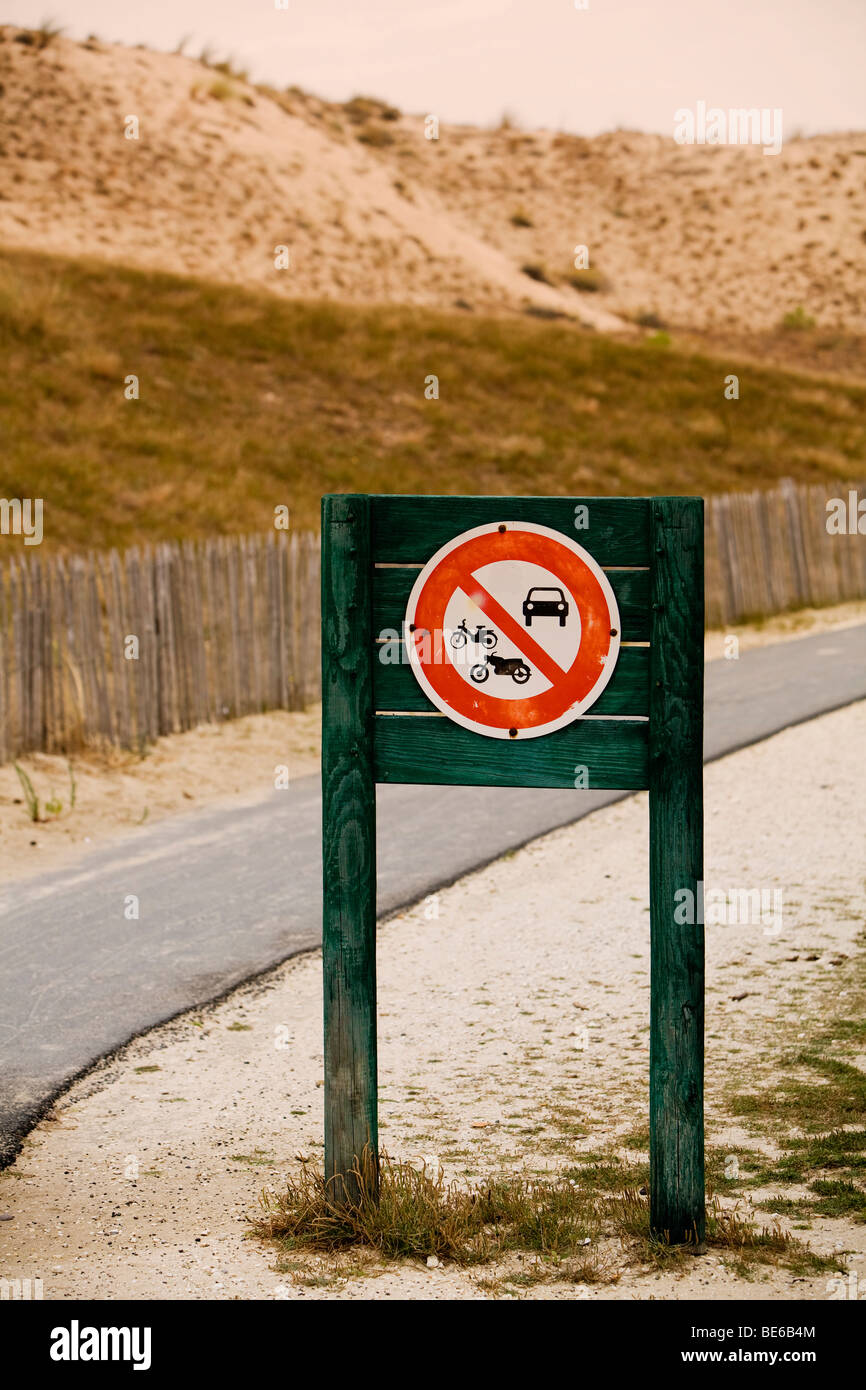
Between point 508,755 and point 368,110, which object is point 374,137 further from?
point 508,755

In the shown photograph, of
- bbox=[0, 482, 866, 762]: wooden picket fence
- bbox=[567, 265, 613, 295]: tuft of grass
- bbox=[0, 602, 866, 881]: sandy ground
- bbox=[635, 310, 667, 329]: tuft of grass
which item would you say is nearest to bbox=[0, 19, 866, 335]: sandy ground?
bbox=[567, 265, 613, 295]: tuft of grass

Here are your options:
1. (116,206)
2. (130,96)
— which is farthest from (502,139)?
(116,206)

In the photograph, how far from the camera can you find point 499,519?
12.0 feet

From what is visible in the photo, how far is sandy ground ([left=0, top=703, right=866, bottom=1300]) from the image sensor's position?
3475 millimetres

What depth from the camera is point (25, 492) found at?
18.4 m

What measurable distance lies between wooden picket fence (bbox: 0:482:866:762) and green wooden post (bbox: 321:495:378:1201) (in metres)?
6.80

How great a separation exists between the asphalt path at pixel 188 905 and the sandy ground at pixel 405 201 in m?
24.3

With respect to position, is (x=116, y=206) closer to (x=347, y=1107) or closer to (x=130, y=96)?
(x=130, y=96)

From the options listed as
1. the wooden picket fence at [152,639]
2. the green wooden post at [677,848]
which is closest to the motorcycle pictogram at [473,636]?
the green wooden post at [677,848]

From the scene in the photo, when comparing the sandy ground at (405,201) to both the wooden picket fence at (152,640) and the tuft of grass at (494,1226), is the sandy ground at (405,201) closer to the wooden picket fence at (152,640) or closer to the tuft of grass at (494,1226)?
the wooden picket fence at (152,640)

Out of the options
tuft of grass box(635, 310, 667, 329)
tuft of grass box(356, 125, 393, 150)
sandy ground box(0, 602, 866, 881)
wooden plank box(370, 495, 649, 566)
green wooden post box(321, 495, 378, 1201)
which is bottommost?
sandy ground box(0, 602, 866, 881)

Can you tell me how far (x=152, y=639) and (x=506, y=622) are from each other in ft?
25.5

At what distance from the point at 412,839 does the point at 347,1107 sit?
15.6 ft

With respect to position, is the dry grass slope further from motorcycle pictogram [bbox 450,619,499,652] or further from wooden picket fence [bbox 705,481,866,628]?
motorcycle pictogram [bbox 450,619,499,652]
